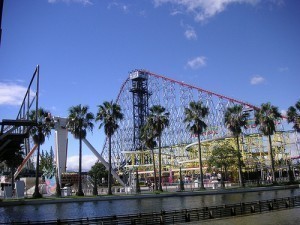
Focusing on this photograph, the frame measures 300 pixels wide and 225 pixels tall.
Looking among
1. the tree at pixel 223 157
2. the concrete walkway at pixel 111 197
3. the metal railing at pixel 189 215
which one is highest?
the tree at pixel 223 157

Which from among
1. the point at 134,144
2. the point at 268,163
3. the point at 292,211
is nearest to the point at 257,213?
the point at 292,211

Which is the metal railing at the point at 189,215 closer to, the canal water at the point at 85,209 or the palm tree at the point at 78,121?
the canal water at the point at 85,209

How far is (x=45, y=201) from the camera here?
4822 cm

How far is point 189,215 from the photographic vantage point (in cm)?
2416

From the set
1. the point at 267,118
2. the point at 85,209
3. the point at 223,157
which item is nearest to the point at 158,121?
the point at 223,157

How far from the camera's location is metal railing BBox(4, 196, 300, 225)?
73.7 feet

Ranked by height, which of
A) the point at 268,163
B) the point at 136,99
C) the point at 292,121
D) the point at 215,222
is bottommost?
the point at 215,222

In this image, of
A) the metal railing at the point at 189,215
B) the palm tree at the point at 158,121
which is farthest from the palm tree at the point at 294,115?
the metal railing at the point at 189,215

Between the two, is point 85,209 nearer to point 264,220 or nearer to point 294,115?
point 264,220

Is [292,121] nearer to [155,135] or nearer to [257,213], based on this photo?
[155,135]

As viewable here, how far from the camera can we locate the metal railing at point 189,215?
2247 centimetres

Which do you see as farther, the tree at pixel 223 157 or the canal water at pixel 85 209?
the tree at pixel 223 157

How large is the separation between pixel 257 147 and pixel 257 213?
247 feet

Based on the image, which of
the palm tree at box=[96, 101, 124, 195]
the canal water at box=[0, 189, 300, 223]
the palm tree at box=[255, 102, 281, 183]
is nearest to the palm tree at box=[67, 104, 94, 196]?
the palm tree at box=[96, 101, 124, 195]
